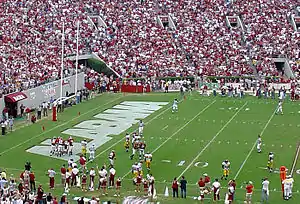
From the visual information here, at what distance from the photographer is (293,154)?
1286 inches

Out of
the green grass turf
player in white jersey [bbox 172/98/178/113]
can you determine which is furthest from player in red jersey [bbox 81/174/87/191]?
player in white jersey [bbox 172/98/178/113]

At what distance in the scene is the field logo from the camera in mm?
34344

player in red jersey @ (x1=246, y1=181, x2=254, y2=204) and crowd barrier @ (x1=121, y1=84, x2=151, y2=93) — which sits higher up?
crowd barrier @ (x1=121, y1=84, x2=151, y2=93)

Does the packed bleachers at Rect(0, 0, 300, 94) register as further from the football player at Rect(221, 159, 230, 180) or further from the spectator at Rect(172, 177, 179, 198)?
the spectator at Rect(172, 177, 179, 198)

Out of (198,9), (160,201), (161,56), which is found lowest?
(160,201)

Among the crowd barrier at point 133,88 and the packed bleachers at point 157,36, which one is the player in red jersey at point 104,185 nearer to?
the packed bleachers at point 157,36

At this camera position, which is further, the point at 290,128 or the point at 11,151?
the point at 290,128

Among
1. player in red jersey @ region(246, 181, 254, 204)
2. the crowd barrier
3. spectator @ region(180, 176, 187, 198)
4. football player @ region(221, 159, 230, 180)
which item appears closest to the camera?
player in red jersey @ region(246, 181, 254, 204)

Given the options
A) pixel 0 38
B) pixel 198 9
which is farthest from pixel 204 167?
pixel 198 9

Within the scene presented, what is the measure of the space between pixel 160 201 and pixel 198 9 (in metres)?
37.1

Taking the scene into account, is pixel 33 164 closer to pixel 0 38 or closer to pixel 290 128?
pixel 290 128

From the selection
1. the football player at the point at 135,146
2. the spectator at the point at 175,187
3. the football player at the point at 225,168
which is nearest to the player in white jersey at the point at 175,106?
the football player at the point at 135,146

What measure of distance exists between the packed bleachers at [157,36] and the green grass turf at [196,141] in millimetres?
6305

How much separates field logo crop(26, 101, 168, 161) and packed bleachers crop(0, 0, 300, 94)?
559 cm
